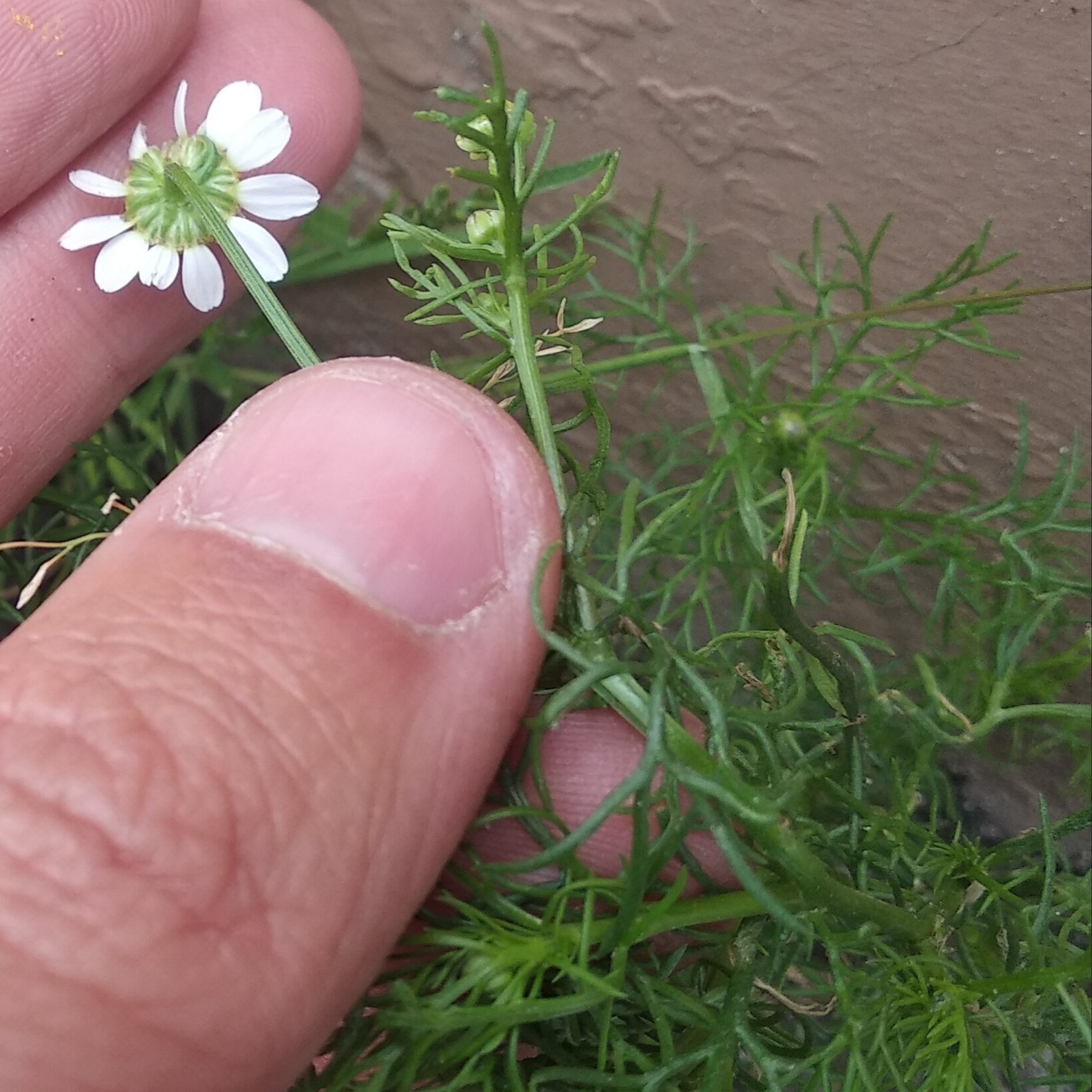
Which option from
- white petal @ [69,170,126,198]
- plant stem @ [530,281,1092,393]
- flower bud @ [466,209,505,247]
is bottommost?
plant stem @ [530,281,1092,393]

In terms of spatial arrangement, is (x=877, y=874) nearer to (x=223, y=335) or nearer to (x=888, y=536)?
(x=888, y=536)

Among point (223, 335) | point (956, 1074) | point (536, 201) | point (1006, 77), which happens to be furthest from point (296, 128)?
point (956, 1074)

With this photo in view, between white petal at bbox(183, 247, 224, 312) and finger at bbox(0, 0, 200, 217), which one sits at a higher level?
finger at bbox(0, 0, 200, 217)

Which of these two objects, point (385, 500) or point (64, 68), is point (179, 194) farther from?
point (385, 500)

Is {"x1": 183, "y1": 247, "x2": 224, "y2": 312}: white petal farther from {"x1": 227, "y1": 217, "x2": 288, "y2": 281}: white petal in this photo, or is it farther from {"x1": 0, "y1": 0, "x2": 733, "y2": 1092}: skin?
{"x1": 0, "y1": 0, "x2": 733, "y2": 1092}: skin

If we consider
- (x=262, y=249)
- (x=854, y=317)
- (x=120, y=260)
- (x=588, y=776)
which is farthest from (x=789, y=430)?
(x=120, y=260)

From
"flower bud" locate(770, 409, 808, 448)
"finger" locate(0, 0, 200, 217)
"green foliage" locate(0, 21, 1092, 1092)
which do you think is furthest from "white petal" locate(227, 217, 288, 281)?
"flower bud" locate(770, 409, 808, 448)
